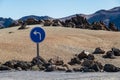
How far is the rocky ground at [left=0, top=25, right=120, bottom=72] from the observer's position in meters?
32.2

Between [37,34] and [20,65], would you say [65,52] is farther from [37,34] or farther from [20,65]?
[37,34]

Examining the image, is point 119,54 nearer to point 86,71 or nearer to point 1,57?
point 1,57

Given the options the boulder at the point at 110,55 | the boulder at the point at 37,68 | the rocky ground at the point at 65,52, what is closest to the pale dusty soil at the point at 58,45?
the rocky ground at the point at 65,52

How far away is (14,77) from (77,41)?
130ft

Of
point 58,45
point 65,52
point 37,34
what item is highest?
point 37,34

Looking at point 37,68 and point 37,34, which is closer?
point 37,34

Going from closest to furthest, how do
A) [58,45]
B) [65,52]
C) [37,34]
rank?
[37,34] < [65,52] < [58,45]

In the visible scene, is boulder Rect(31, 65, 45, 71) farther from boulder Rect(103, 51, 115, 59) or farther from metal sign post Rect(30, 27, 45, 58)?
boulder Rect(103, 51, 115, 59)

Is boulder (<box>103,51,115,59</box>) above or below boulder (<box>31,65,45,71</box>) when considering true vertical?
Result: below

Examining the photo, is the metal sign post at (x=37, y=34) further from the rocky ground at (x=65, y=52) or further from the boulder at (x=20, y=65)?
the boulder at (x=20, y=65)

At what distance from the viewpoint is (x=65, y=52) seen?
51.8 m

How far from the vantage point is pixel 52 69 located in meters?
27.7

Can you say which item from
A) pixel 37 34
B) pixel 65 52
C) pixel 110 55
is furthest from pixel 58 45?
pixel 37 34

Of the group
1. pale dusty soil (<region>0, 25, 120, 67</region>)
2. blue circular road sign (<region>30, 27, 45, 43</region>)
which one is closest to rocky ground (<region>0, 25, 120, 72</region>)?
pale dusty soil (<region>0, 25, 120, 67</region>)
